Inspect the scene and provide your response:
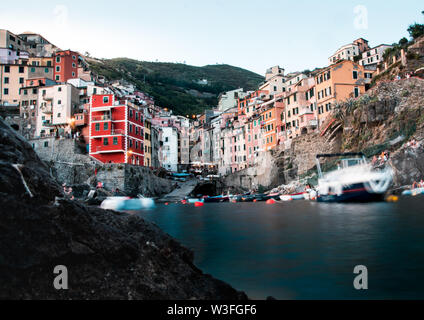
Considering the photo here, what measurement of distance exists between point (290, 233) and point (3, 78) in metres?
85.9

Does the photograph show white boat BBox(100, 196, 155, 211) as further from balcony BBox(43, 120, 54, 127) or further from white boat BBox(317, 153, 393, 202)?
balcony BBox(43, 120, 54, 127)

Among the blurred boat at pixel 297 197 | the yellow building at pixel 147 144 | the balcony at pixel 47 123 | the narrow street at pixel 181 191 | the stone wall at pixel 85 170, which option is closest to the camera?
the blurred boat at pixel 297 197

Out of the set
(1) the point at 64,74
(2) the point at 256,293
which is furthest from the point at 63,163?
(2) the point at 256,293

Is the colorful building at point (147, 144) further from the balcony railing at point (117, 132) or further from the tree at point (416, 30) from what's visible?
the tree at point (416, 30)

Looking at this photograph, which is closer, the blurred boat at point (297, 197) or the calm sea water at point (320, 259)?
the calm sea water at point (320, 259)

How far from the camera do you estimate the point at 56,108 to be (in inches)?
2596

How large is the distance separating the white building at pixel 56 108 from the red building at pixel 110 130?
33.0ft

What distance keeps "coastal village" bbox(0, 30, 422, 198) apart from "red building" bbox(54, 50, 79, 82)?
234mm

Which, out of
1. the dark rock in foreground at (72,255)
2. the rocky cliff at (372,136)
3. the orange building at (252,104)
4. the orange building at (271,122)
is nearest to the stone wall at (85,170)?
the rocky cliff at (372,136)

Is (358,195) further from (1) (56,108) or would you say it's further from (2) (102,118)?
(1) (56,108)

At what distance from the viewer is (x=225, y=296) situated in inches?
218

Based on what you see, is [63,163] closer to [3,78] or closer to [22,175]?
[3,78]

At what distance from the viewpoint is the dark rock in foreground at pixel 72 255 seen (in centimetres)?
443

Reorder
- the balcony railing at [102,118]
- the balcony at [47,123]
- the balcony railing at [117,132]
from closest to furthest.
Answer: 1. the balcony railing at [117,132]
2. the balcony railing at [102,118]
3. the balcony at [47,123]
